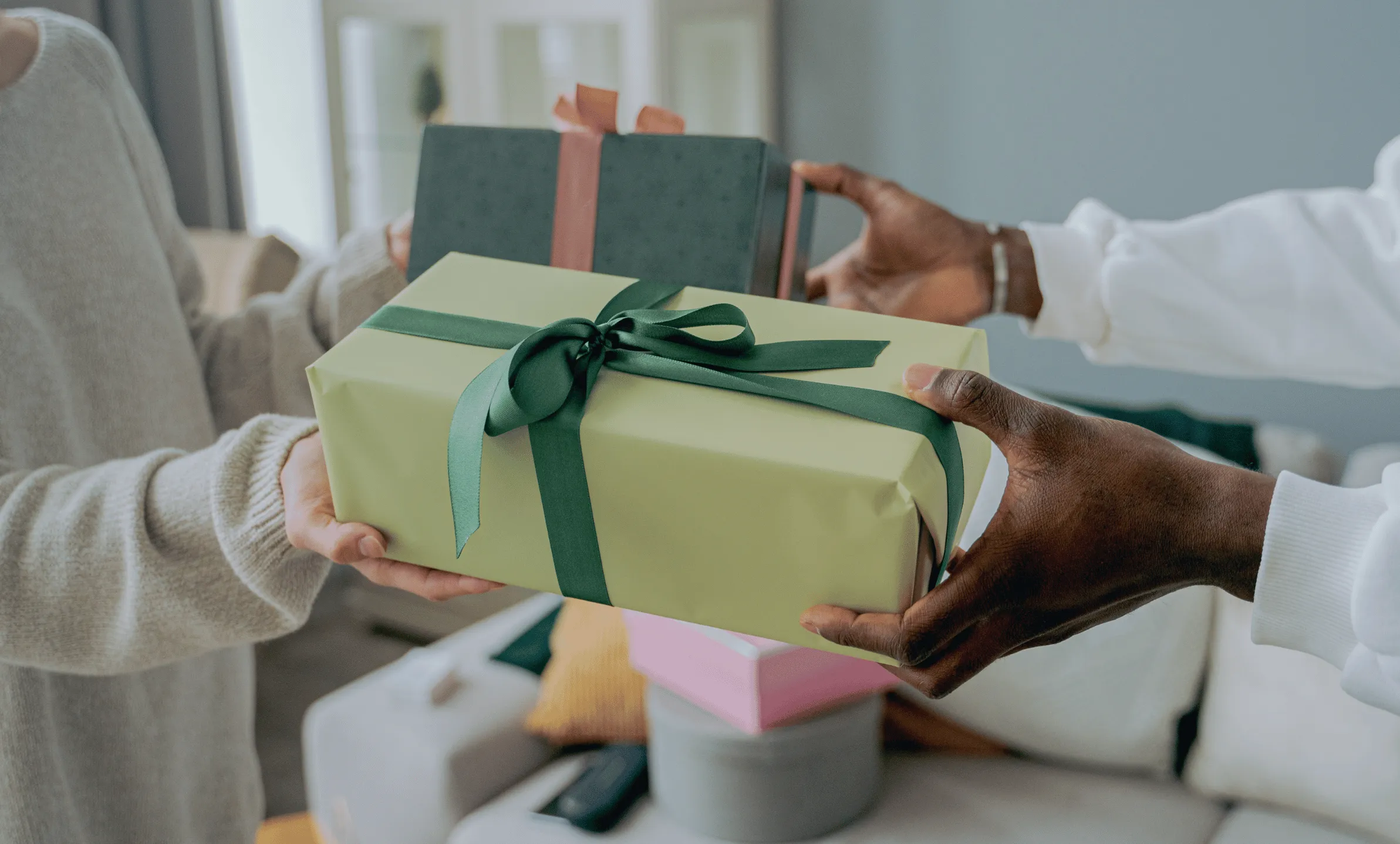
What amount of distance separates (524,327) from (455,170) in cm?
25

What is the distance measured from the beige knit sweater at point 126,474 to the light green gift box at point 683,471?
111mm

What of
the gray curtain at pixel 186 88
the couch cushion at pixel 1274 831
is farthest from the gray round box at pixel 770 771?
the gray curtain at pixel 186 88

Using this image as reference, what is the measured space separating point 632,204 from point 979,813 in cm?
93

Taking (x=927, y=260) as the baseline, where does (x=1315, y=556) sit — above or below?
below

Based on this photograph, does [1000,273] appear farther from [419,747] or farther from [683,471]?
[419,747]

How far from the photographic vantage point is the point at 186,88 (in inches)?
98.6

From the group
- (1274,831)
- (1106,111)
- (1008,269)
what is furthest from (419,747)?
(1106,111)

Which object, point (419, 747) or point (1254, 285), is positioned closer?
point (1254, 285)

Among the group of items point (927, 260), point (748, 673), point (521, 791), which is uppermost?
point (927, 260)

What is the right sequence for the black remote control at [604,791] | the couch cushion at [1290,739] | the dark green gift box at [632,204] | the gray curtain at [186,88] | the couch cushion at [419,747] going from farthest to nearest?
the gray curtain at [186,88]
the couch cushion at [419,747]
the black remote control at [604,791]
the couch cushion at [1290,739]
the dark green gift box at [632,204]

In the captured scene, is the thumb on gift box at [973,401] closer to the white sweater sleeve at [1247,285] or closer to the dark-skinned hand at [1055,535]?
the dark-skinned hand at [1055,535]

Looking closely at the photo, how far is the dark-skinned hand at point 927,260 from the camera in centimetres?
103

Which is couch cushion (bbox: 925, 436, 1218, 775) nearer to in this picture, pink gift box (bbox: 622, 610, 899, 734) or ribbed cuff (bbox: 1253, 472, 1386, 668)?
pink gift box (bbox: 622, 610, 899, 734)

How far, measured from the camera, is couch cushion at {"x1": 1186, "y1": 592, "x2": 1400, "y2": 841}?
120 cm
